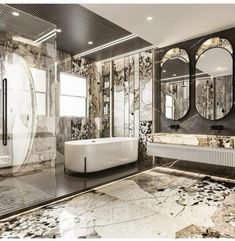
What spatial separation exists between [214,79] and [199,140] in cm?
125

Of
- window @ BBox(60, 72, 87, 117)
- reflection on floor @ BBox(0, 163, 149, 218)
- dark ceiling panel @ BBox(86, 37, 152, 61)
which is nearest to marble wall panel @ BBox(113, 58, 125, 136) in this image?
dark ceiling panel @ BBox(86, 37, 152, 61)

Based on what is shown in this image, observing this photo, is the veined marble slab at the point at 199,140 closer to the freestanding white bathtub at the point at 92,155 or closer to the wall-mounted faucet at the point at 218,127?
the wall-mounted faucet at the point at 218,127

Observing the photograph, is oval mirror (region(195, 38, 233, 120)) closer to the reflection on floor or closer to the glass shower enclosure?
the reflection on floor

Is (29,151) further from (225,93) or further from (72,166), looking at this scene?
(225,93)

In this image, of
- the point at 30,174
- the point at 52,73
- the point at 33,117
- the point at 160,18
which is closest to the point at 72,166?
the point at 30,174

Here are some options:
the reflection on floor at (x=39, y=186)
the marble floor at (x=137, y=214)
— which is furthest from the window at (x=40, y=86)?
the marble floor at (x=137, y=214)

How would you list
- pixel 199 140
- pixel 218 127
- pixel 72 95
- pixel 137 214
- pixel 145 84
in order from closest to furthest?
pixel 137 214
pixel 199 140
pixel 218 127
pixel 145 84
pixel 72 95

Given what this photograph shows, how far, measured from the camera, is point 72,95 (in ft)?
17.1

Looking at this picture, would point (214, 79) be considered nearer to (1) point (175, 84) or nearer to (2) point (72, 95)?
(1) point (175, 84)

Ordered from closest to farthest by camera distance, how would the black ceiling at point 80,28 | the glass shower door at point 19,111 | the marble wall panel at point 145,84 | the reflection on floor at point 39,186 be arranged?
the reflection on floor at point 39,186
the black ceiling at point 80,28
the glass shower door at point 19,111
the marble wall panel at point 145,84

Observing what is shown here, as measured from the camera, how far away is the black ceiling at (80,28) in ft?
10.3

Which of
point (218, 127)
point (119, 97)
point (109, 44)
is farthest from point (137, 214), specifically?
point (119, 97)

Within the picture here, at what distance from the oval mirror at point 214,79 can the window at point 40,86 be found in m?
3.06

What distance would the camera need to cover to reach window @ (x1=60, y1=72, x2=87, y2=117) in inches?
196
